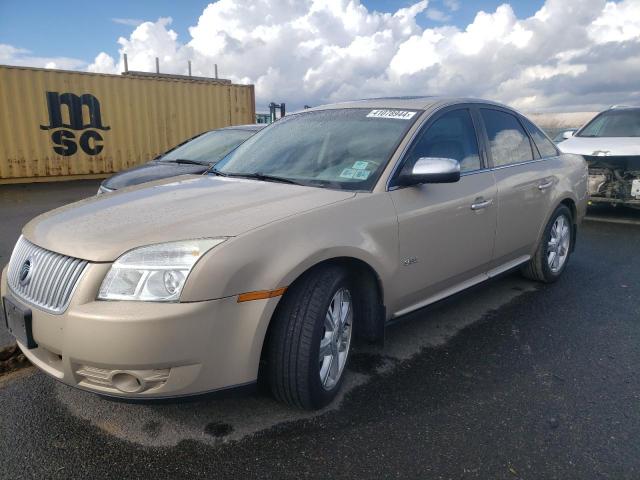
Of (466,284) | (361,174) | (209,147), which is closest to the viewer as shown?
(361,174)

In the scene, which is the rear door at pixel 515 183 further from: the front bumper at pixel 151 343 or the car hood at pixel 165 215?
the front bumper at pixel 151 343

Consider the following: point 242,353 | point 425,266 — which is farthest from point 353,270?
point 242,353

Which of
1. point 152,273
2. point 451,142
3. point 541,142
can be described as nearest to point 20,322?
point 152,273

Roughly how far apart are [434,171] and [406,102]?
33.8 inches

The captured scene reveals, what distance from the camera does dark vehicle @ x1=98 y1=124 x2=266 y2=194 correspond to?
18.4 ft

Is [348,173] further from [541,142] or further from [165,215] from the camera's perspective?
[541,142]

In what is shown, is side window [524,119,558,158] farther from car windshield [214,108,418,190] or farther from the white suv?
the white suv

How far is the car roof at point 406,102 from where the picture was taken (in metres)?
3.30

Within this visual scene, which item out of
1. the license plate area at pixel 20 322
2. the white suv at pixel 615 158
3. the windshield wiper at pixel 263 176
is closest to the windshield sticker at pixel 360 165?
the windshield wiper at pixel 263 176

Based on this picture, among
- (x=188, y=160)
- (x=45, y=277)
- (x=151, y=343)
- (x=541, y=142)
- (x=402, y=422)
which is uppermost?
(x=541, y=142)

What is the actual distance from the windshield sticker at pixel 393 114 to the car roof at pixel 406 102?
0.22 ft

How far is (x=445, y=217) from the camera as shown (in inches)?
121

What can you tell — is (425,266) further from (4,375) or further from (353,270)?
(4,375)

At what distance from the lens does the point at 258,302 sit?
2.15 m
